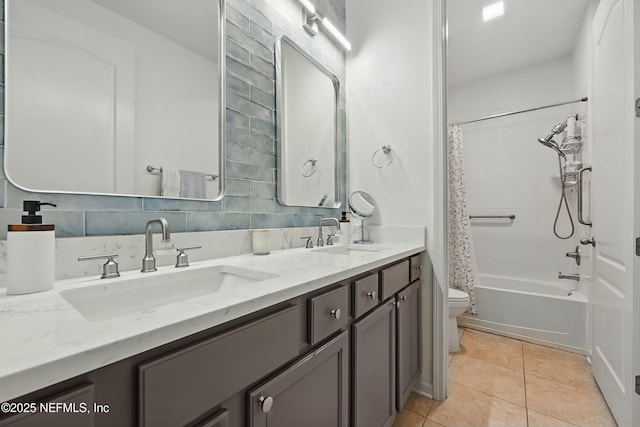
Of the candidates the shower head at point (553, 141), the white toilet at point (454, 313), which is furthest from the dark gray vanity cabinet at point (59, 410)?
the shower head at point (553, 141)

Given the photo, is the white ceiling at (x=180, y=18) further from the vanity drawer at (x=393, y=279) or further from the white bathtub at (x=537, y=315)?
the white bathtub at (x=537, y=315)

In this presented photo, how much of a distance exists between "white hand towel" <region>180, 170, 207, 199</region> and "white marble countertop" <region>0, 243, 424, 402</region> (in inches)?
17.4

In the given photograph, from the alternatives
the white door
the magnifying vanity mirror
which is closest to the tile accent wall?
the magnifying vanity mirror

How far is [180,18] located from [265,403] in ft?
4.44

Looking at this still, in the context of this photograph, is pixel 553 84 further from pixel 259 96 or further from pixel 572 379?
pixel 259 96

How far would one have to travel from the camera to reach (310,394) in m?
0.77

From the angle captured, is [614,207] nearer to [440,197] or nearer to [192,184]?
[440,197]

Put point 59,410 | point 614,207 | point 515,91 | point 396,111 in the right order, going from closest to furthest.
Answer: point 59,410 < point 614,207 < point 396,111 < point 515,91

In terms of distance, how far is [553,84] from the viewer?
2754mm

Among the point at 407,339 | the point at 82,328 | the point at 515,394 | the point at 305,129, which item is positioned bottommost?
the point at 515,394

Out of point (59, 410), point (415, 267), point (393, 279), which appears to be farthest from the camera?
point (415, 267)

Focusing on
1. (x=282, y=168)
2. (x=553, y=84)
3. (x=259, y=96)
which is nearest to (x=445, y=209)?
(x=282, y=168)

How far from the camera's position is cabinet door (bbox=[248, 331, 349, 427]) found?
622 millimetres

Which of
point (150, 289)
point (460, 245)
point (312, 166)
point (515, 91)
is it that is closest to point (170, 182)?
point (150, 289)
